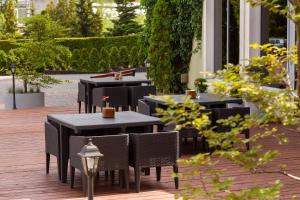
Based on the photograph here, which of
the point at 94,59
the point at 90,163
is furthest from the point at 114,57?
the point at 90,163

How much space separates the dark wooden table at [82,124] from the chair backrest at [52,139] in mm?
65

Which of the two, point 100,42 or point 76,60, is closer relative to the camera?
point 76,60

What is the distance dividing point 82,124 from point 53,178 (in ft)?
2.90

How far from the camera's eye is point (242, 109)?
9.54 meters

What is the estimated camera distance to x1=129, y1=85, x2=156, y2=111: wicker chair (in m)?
13.1

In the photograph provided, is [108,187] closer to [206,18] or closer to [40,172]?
[40,172]

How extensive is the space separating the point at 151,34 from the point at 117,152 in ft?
35.5

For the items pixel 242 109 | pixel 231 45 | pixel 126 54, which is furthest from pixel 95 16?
pixel 242 109

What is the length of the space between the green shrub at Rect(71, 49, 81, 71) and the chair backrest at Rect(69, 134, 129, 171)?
25.2 meters

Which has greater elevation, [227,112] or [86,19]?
[86,19]

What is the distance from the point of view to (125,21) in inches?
1464

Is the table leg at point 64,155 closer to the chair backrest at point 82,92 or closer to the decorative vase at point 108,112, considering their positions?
the decorative vase at point 108,112

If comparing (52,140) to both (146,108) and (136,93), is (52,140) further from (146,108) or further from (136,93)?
(136,93)

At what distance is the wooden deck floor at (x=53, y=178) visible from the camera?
735 centimetres
